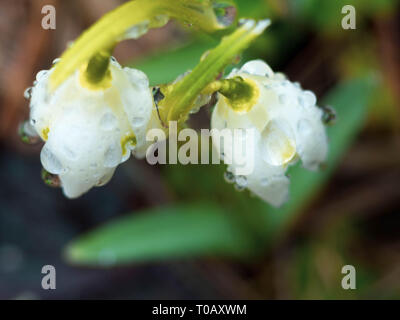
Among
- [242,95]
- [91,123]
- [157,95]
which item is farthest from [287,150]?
[91,123]

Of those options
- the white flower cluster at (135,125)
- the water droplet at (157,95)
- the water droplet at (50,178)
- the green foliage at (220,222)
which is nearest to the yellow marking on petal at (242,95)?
the white flower cluster at (135,125)

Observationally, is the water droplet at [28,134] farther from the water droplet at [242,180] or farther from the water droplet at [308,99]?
the water droplet at [308,99]

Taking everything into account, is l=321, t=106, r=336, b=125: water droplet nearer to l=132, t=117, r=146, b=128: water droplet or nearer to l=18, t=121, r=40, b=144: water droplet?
l=132, t=117, r=146, b=128: water droplet

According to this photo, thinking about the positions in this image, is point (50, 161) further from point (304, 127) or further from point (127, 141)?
point (304, 127)

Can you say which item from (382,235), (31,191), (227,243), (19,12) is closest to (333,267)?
(382,235)

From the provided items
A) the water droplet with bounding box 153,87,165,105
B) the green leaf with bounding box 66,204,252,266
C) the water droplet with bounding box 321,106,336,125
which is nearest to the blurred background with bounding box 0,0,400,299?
the green leaf with bounding box 66,204,252,266

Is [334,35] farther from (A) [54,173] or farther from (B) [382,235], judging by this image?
(A) [54,173]
